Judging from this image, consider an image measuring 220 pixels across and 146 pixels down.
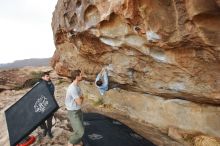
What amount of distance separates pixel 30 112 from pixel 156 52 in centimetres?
311

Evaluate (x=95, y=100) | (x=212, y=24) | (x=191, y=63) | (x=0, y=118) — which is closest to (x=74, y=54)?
(x=95, y=100)

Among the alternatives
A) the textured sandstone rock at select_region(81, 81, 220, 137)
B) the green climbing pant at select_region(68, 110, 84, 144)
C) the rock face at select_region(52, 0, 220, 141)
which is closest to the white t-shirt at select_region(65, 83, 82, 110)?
the green climbing pant at select_region(68, 110, 84, 144)

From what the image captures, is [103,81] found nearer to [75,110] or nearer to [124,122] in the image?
[124,122]

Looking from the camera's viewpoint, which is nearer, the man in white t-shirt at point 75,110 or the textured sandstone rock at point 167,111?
the man in white t-shirt at point 75,110

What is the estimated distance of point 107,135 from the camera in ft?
24.0

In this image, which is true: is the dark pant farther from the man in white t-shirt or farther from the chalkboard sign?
the man in white t-shirt

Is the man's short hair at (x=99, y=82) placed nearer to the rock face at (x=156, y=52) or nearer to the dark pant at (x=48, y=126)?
the rock face at (x=156, y=52)

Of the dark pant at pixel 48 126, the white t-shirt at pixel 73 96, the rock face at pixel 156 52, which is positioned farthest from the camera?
the dark pant at pixel 48 126

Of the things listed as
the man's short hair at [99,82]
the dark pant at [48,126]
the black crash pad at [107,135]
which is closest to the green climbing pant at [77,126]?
the black crash pad at [107,135]

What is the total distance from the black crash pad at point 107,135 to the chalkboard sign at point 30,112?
3.35 ft

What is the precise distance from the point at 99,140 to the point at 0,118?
19.0ft

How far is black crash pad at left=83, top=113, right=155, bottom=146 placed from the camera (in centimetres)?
699

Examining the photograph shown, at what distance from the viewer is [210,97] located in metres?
7.09

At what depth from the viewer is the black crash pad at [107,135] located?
699 centimetres
